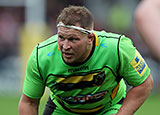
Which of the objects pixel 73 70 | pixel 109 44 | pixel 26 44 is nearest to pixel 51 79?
pixel 73 70

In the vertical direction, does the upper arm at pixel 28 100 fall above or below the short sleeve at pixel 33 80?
below

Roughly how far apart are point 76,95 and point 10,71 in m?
10.3

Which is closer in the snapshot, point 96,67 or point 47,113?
point 96,67

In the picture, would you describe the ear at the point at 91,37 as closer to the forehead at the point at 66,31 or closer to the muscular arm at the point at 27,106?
the forehead at the point at 66,31

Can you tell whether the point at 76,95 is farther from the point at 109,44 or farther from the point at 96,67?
the point at 109,44

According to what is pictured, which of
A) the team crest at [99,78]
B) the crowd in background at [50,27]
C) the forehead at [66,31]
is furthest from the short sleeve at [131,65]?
the crowd in background at [50,27]

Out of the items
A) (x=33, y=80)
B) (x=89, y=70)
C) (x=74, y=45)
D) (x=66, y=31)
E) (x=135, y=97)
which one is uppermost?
(x=66, y=31)

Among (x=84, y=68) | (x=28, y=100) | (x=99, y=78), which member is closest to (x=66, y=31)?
(x=84, y=68)

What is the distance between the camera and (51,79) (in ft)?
13.9

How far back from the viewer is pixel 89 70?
13.8ft

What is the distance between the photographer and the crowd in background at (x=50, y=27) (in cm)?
1441

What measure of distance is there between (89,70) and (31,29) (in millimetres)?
10048

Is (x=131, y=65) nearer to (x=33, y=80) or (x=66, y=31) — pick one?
(x=66, y=31)

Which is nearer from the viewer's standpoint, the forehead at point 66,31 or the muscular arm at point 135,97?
the forehead at point 66,31
